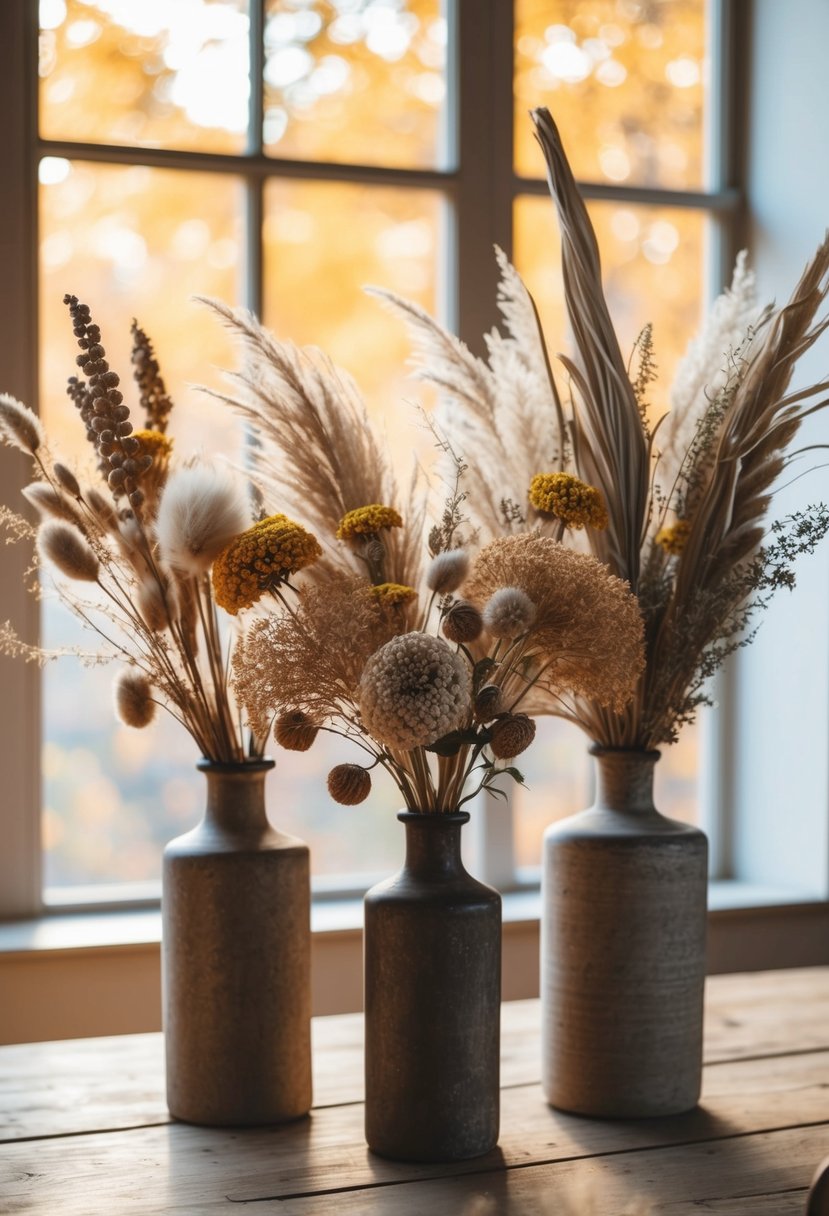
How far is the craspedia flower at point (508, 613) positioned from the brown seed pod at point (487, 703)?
0.05 metres

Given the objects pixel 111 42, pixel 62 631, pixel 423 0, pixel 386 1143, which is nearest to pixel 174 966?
pixel 386 1143

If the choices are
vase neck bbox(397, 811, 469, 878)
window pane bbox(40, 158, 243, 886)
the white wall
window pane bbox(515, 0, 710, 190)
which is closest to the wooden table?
vase neck bbox(397, 811, 469, 878)

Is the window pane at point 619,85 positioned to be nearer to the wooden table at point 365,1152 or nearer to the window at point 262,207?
the window at point 262,207

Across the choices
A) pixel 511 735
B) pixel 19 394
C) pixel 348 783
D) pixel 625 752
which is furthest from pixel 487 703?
pixel 19 394

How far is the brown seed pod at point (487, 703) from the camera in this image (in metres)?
1.12

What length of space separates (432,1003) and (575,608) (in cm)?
36

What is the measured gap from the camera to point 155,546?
1.22 m

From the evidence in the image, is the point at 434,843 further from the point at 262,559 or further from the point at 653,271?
the point at 653,271

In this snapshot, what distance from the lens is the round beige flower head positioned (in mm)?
1050

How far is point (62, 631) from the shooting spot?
2.30 metres

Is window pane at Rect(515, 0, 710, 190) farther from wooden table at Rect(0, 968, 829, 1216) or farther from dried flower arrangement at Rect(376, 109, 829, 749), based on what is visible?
wooden table at Rect(0, 968, 829, 1216)

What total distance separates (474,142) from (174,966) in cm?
176

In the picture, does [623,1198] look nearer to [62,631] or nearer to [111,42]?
[62,631]

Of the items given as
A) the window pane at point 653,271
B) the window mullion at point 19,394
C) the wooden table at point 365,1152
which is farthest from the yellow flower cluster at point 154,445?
the window pane at point 653,271
